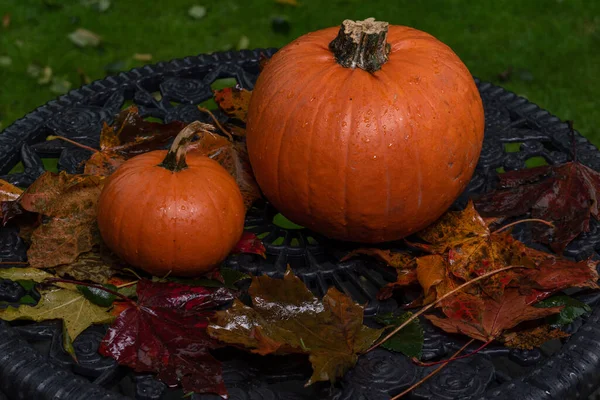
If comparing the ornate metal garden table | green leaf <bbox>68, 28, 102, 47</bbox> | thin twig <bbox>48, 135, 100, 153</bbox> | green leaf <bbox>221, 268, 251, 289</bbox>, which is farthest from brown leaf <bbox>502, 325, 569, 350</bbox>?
green leaf <bbox>68, 28, 102, 47</bbox>

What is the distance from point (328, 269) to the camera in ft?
5.90

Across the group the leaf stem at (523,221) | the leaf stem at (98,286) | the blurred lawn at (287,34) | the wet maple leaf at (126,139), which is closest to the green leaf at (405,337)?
the leaf stem at (523,221)

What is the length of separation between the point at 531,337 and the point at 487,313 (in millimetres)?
103

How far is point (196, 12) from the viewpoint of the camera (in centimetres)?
415

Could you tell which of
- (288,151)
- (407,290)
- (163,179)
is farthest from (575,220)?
(163,179)

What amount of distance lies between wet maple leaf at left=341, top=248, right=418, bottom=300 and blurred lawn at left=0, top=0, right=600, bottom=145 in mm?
1985

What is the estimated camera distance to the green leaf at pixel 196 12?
163 inches

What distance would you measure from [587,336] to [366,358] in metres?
0.47

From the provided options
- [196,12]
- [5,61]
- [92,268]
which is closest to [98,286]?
[92,268]

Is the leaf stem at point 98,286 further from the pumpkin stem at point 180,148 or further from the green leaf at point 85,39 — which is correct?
the green leaf at point 85,39

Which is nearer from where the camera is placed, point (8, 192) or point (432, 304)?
point (432, 304)

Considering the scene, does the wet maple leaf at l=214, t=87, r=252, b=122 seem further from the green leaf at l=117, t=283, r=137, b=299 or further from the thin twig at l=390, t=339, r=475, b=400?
the thin twig at l=390, t=339, r=475, b=400

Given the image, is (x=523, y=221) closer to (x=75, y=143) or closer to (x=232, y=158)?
(x=232, y=158)

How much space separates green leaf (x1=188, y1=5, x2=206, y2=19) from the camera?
4.14 m
